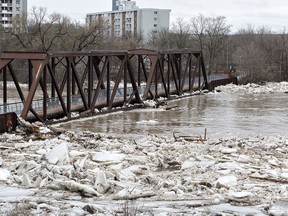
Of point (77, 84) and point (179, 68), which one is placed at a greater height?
point (179, 68)

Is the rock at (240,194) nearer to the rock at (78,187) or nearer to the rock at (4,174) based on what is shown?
the rock at (78,187)

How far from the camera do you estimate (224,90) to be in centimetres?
5081

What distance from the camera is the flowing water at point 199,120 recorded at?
23.9m

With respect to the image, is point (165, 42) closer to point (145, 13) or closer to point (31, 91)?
point (145, 13)

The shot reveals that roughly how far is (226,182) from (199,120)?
57.0 ft

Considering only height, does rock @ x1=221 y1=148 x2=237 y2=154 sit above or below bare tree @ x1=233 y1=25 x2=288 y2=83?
below

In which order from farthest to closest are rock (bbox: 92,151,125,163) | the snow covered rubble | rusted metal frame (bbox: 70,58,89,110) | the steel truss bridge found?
rusted metal frame (bbox: 70,58,89,110) < the steel truss bridge < rock (bbox: 92,151,125,163) < the snow covered rubble

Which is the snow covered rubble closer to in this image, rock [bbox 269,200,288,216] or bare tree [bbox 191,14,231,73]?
rock [bbox 269,200,288,216]

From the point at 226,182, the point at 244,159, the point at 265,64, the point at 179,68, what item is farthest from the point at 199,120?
the point at 265,64

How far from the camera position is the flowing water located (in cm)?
2392

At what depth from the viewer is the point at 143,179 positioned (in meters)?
11.4

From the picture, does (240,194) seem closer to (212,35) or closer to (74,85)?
(74,85)

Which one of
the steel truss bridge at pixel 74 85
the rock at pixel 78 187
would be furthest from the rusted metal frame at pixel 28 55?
the rock at pixel 78 187

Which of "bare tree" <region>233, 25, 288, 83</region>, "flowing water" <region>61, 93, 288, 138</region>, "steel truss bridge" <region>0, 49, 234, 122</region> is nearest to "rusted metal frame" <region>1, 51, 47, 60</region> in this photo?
"steel truss bridge" <region>0, 49, 234, 122</region>
